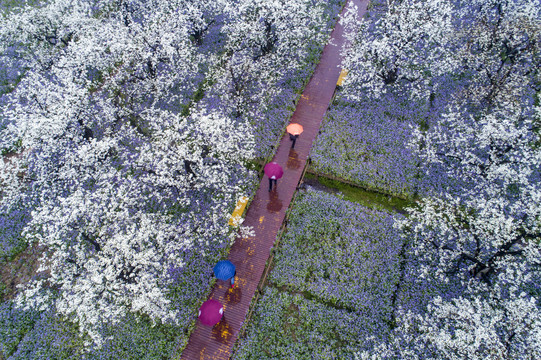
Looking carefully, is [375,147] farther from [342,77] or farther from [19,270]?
[19,270]

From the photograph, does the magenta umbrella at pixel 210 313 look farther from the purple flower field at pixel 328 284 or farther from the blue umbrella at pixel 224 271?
the purple flower field at pixel 328 284

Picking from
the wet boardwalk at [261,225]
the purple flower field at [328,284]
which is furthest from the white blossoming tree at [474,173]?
the wet boardwalk at [261,225]

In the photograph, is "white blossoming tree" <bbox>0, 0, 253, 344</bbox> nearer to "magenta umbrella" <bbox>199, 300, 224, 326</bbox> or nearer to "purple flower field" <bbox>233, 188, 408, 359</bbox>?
"magenta umbrella" <bbox>199, 300, 224, 326</bbox>

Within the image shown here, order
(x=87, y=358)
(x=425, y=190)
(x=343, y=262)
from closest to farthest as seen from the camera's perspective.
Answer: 1. (x=87, y=358)
2. (x=343, y=262)
3. (x=425, y=190)

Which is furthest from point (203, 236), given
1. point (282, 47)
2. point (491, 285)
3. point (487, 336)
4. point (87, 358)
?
point (282, 47)

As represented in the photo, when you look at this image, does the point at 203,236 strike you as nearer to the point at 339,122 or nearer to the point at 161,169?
the point at 161,169

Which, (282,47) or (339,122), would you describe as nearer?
(339,122)
